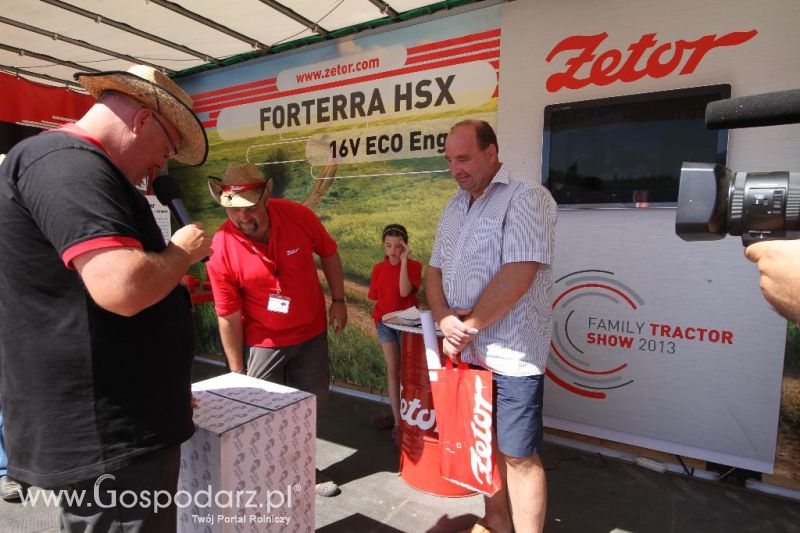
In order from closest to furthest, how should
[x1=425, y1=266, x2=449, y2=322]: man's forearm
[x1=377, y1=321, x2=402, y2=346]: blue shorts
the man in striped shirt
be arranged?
the man in striped shirt → [x1=425, y1=266, x2=449, y2=322]: man's forearm → [x1=377, y1=321, x2=402, y2=346]: blue shorts

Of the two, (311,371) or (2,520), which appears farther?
(311,371)

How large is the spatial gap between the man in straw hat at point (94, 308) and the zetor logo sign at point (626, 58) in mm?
2534

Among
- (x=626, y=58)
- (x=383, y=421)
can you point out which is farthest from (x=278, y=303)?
(x=626, y=58)

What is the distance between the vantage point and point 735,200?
86 cm

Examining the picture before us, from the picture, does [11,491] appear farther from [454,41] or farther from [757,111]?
[454,41]

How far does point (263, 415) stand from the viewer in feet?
5.18

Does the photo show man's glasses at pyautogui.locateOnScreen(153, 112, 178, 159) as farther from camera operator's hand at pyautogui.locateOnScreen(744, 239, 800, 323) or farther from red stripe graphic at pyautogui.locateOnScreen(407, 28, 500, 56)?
red stripe graphic at pyautogui.locateOnScreen(407, 28, 500, 56)

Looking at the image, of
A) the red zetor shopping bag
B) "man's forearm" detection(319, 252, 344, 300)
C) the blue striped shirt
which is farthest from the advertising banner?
the red zetor shopping bag

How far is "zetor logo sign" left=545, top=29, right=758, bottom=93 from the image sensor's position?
2.55 m

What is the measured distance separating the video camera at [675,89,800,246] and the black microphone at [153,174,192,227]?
147 cm

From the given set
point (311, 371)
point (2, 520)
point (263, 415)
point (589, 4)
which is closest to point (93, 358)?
point (263, 415)

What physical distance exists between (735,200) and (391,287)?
2595 millimetres

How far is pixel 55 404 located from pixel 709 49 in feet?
11.0

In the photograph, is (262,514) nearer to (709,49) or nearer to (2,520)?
(2,520)
